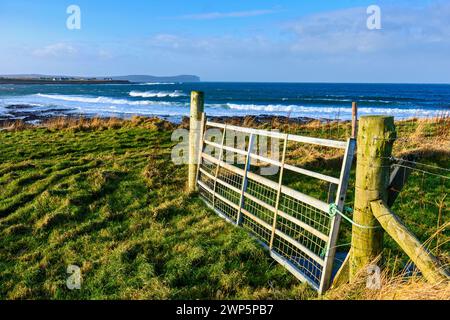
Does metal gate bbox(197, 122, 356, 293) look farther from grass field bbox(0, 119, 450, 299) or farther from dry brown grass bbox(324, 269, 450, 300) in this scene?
dry brown grass bbox(324, 269, 450, 300)

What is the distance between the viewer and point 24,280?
18.2ft

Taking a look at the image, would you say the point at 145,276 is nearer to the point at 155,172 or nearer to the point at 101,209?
the point at 101,209

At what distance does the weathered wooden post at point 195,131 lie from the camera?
884cm

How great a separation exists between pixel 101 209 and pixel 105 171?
2378 millimetres

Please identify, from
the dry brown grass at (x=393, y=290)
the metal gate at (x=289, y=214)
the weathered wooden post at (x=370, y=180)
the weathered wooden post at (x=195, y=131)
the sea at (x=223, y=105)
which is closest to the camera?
the dry brown grass at (x=393, y=290)

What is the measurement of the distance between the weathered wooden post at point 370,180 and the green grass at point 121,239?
1.03 m

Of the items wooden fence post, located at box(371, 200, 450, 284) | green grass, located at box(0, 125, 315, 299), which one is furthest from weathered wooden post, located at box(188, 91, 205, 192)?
wooden fence post, located at box(371, 200, 450, 284)

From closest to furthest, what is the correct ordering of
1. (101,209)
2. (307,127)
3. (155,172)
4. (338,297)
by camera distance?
(338,297) < (101,209) < (155,172) < (307,127)

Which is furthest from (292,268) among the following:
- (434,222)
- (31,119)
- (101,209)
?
(31,119)

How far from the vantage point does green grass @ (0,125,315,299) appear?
5.15 m

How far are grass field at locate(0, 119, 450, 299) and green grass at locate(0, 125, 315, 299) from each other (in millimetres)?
17

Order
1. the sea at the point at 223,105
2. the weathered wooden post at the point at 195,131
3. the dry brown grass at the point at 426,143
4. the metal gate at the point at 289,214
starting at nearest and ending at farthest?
the metal gate at the point at 289,214
the weathered wooden post at the point at 195,131
the dry brown grass at the point at 426,143
the sea at the point at 223,105

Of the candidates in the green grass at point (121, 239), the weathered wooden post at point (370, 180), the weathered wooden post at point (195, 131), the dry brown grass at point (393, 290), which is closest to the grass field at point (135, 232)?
the green grass at point (121, 239)

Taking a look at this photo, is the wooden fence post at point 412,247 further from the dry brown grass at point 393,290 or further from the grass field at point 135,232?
the grass field at point 135,232
